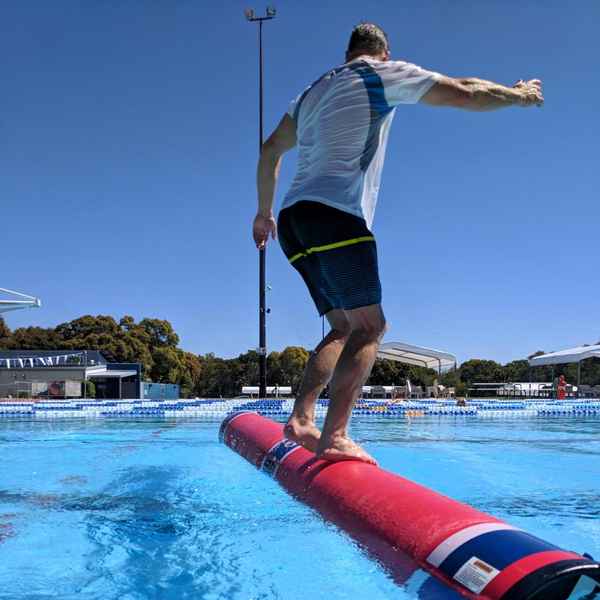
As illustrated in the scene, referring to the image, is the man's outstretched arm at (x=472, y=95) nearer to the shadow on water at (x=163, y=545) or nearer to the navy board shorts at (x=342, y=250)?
the navy board shorts at (x=342, y=250)

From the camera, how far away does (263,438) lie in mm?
3514

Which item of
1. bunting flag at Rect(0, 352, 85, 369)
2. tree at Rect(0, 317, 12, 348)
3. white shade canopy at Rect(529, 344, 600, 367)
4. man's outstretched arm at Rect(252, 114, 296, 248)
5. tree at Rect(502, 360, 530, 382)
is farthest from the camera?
tree at Rect(502, 360, 530, 382)

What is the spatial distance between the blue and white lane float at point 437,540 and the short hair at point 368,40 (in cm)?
163

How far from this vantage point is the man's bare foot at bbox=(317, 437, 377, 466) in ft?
8.04

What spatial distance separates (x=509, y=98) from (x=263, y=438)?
2.14 m

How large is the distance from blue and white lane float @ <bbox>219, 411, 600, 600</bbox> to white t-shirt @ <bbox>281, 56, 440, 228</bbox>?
101 cm

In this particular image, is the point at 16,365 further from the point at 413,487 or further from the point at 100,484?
the point at 413,487

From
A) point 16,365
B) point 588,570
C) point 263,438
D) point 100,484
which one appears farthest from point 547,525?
point 16,365

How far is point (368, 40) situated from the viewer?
258cm

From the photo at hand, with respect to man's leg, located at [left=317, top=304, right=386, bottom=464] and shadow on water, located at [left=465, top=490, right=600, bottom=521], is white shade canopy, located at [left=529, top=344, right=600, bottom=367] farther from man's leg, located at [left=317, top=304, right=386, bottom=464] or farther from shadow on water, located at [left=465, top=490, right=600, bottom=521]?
man's leg, located at [left=317, top=304, right=386, bottom=464]

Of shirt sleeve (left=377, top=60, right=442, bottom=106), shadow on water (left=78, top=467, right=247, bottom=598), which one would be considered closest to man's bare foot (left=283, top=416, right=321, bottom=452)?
shadow on water (left=78, top=467, right=247, bottom=598)

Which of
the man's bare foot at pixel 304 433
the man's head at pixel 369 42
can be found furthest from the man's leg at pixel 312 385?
the man's head at pixel 369 42

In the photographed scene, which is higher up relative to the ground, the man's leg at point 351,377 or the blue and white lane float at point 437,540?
the man's leg at point 351,377

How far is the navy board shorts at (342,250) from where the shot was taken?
2400 mm
